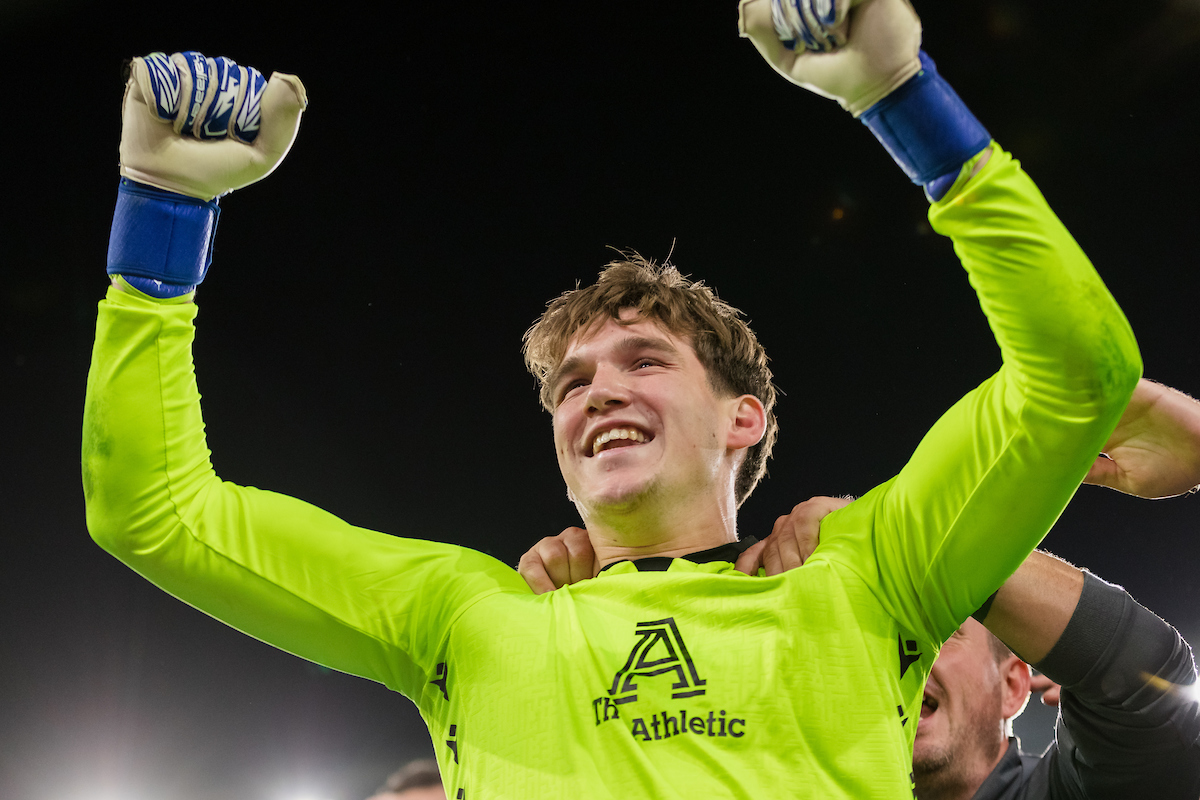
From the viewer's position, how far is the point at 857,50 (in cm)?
144

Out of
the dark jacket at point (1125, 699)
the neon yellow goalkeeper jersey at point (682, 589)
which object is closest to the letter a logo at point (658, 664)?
the neon yellow goalkeeper jersey at point (682, 589)

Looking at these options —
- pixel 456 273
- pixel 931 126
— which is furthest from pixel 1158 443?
Result: pixel 456 273

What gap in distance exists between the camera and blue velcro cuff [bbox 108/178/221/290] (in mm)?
1675

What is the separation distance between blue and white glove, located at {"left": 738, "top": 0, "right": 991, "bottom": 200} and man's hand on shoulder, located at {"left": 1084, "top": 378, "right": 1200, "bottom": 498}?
38.9 inches

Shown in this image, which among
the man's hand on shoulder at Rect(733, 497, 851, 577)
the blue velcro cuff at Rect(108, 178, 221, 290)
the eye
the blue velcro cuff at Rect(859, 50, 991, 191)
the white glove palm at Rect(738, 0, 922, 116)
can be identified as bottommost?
the man's hand on shoulder at Rect(733, 497, 851, 577)

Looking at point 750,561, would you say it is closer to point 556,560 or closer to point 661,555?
point 661,555

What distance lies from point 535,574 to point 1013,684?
1831 mm

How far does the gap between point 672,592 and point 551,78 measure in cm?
522

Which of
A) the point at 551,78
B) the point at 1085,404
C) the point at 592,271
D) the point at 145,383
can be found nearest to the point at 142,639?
the point at 592,271

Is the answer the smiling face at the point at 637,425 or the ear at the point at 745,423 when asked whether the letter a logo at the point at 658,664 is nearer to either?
the smiling face at the point at 637,425

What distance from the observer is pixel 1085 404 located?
1.42m

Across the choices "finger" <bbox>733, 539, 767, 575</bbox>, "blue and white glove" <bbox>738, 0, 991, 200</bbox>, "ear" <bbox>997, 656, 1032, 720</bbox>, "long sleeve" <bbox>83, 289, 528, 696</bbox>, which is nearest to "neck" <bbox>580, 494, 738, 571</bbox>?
"finger" <bbox>733, 539, 767, 575</bbox>

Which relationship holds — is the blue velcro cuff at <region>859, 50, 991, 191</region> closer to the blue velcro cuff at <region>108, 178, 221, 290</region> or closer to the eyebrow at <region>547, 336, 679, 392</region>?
the eyebrow at <region>547, 336, 679, 392</region>

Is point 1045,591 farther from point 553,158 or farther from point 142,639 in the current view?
point 142,639
